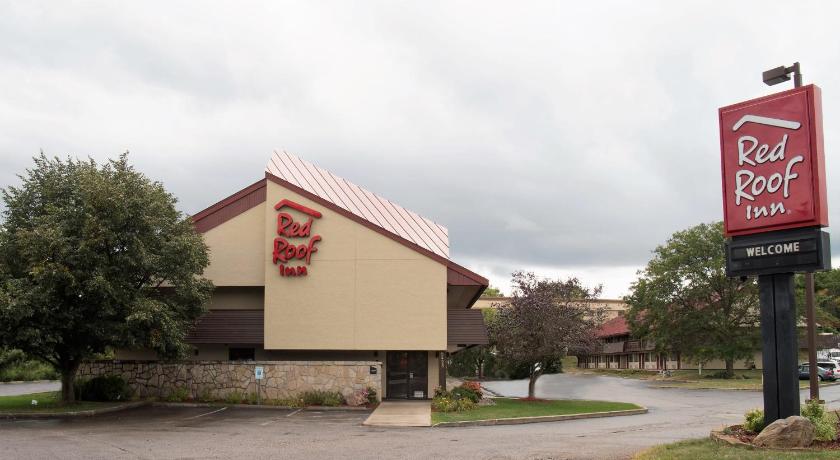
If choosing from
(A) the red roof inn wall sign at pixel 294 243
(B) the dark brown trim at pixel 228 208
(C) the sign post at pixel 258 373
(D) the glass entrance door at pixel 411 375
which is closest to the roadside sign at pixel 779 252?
(C) the sign post at pixel 258 373

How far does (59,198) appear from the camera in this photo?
2639 cm

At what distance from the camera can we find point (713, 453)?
43.5 ft

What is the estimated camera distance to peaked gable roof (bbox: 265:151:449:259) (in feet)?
110

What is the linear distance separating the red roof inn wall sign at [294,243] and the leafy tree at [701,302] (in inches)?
1387

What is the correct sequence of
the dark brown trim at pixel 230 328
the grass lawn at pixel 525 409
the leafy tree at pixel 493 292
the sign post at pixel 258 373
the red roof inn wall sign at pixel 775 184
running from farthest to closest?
the leafy tree at pixel 493 292, the dark brown trim at pixel 230 328, the sign post at pixel 258 373, the grass lawn at pixel 525 409, the red roof inn wall sign at pixel 775 184

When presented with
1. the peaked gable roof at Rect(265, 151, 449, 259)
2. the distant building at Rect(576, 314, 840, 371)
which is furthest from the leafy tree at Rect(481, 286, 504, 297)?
the peaked gable roof at Rect(265, 151, 449, 259)

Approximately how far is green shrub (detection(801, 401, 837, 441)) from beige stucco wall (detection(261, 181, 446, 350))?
17.2 m

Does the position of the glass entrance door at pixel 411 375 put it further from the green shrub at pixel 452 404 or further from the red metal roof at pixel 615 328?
the red metal roof at pixel 615 328

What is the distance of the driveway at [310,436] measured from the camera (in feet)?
51.9

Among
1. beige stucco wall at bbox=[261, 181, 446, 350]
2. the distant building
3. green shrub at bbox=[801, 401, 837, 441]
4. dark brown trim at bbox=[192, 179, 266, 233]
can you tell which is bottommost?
the distant building

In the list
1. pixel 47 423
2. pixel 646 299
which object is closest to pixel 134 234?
pixel 47 423

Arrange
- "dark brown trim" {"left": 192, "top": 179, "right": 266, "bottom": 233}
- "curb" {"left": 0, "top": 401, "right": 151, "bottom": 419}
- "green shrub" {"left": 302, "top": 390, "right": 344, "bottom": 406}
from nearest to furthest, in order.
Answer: "curb" {"left": 0, "top": 401, "right": 151, "bottom": 419} < "green shrub" {"left": 302, "top": 390, "right": 344, "bottom": 406} < "dark brown trim" {"left": 192, "top": 179, "right": 266, "bottom": 233}

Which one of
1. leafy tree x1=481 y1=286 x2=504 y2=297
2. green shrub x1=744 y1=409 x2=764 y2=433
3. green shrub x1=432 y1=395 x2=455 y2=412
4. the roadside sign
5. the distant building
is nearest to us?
the roadside sign

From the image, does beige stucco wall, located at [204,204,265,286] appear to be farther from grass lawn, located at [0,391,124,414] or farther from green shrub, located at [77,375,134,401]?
grass lawn, located at [0,391,124,414]
